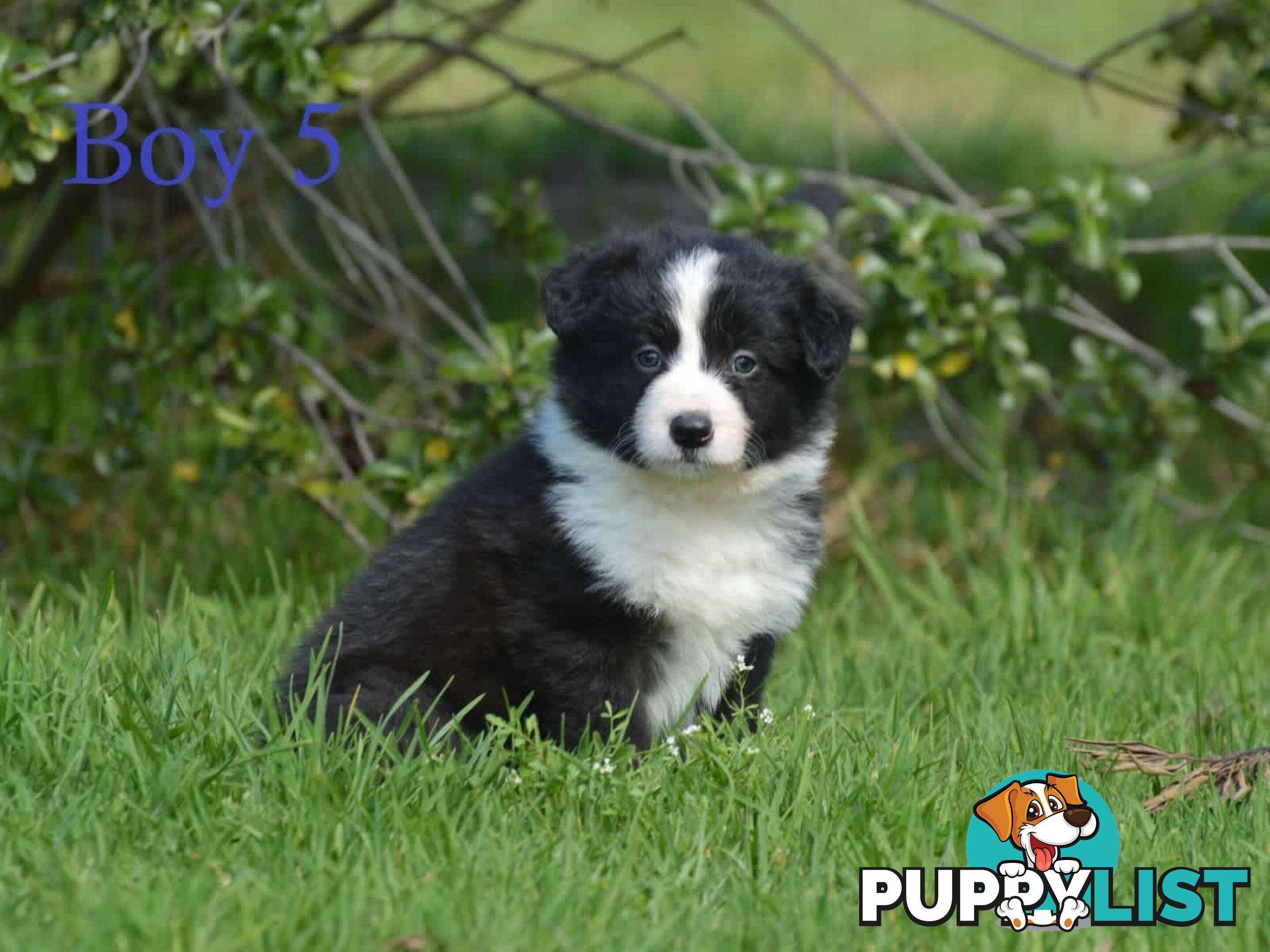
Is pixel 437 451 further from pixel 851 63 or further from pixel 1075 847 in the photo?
pixel 851 63

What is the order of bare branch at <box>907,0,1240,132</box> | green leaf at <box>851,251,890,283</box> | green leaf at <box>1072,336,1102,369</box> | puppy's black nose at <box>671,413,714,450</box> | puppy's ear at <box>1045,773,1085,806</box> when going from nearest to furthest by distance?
puppy's ear at <box>1045,773,1085,806</box>, puppy's black nose at <box>671,413,714,450</box>, green leaf at <box>851,251,890,283</box>, bare branch at <box>907,0,1240,132</box>, green leaf at <box>1072,336,1102,369</box>

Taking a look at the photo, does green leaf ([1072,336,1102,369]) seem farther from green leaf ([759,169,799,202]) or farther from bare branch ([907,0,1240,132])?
green leaf ([759,169,799,202])

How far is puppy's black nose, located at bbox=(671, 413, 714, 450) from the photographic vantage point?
3229 millimetres

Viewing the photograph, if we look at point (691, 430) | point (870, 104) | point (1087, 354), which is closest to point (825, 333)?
point (691, 430)

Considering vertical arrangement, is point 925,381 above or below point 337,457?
above

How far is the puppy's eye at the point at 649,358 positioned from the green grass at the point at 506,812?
76cm

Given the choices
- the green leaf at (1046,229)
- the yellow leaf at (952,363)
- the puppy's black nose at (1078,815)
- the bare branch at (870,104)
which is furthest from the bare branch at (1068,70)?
the puppy's black nose at (1078,815)

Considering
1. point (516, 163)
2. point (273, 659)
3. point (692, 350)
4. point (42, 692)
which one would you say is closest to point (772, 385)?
point (692, 350)

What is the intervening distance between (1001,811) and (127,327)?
9.85ft

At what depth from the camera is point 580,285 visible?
138 inches

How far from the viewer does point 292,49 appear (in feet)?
13.8

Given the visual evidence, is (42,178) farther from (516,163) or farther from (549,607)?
(549,607)

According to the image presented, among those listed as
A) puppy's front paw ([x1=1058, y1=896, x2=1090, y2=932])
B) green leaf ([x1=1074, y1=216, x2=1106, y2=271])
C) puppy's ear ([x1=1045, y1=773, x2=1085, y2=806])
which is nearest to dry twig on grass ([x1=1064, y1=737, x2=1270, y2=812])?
puppy's ear ([x1=1045, y1=773, x2=1085, y2=806])

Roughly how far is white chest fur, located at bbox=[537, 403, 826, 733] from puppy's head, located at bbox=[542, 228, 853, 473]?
3.1 inches
